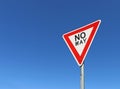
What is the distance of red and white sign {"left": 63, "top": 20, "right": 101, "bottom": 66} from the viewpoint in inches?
194

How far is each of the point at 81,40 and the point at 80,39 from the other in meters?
0.05

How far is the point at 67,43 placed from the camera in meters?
5.44

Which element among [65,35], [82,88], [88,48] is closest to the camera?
[82,88]

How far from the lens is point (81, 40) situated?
5.08m

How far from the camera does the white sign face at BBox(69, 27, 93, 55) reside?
502 cm

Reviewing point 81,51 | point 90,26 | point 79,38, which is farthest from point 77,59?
point 90,26

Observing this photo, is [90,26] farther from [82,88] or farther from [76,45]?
[82,88]

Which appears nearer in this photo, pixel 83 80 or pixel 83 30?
pixel 83 80

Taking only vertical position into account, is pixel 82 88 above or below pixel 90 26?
below

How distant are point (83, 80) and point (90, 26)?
1425mm

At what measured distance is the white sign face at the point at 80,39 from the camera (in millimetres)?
5016

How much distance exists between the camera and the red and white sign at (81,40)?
492cm

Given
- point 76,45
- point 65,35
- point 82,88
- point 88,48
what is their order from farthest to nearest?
point 65,35 → point 76,45 → point 88,48 → point 82,88

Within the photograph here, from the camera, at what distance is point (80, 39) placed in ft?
16.8
